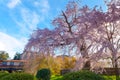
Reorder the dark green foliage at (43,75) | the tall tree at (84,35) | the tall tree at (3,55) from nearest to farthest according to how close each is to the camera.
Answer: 1. the tall tree at (84,35)
2. the dark green foliage at (43,75)
3. the tall tree at (3,55)

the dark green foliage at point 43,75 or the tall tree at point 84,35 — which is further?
the dark green foliage at point 43,75

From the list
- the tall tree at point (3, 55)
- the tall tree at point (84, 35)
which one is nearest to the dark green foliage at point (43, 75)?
the tall tree at point (84, 35)

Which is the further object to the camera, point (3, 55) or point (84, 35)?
point (3, 55)

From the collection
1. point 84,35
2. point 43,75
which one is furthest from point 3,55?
point 84,35

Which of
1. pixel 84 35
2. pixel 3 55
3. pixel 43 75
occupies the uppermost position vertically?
pixel 3 55

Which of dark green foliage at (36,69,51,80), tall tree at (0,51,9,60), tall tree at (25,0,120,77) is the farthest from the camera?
tall tree at (0,51,9,60)

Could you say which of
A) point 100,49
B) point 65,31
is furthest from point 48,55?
point 100,49

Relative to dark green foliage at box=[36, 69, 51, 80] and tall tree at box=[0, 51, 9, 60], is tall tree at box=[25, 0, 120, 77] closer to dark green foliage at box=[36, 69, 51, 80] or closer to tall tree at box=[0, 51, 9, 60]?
dark green foliage at box=[36, 69, 51, 80]

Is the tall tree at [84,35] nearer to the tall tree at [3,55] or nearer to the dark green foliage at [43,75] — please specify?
the dark green foliage at [43,75]

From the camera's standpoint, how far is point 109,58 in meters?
15.1

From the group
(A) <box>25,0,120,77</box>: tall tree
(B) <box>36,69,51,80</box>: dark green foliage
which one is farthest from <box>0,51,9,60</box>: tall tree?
(B) <box>36,69,51,80</box>: dark green foliage

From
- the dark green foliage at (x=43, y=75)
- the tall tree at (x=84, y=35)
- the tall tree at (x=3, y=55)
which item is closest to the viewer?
the tall tree at (x=84, y=35)

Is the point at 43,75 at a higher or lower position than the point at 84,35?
lower

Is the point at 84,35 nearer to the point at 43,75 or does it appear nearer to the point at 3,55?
the point at 43,75
